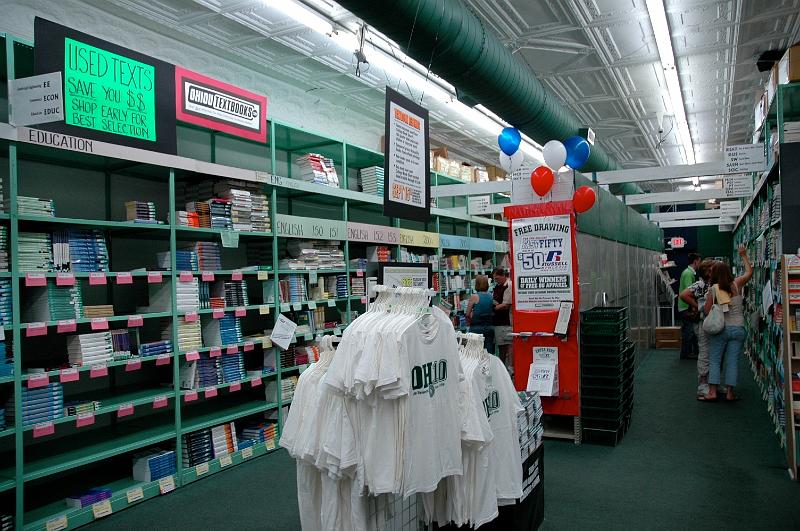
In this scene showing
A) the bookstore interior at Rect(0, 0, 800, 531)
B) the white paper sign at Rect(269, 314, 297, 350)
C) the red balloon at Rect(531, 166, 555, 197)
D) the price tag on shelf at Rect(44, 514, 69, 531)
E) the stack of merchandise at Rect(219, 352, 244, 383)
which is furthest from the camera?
the white paper sign at Rect(269, 314, 297, 350)

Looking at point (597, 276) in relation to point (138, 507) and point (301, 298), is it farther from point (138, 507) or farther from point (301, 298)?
point (138, 507)

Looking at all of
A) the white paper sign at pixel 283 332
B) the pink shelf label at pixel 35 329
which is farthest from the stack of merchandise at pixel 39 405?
the white paper sign at pixel 283 332

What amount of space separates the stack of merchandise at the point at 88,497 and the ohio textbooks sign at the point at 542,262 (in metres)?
3.93

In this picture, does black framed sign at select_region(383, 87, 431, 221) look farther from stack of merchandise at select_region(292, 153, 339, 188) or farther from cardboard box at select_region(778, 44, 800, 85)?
cardboard box at select_region(778, 44, 800, 85)

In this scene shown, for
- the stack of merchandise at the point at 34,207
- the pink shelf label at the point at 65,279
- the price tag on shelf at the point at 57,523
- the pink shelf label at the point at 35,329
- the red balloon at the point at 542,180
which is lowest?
the price tag on shelf at the point at 57,523

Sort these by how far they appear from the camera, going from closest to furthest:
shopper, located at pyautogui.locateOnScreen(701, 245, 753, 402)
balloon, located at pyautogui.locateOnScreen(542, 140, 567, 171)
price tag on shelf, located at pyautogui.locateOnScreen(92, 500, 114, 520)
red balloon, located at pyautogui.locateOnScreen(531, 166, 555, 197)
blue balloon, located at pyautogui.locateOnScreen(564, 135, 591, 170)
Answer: price tag on shelf, located at pyautogui.locateOnScreen(92, 500, 114, 520) → red balloon, located at pyautogui.locateOnScreen(531, 166, 555, 197) → balloon, located at pyautogui.locateOnScreen(542, 140, 567, 171) → blue balloon, located at pyautogui.locateOnScreen(564, 135, 591, 170) → shopper, located at pyautogui.locateOnScreen(701, 245, 753, 402)

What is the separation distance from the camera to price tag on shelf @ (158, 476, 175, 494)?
4734 mm

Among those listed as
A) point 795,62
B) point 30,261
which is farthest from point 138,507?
point 795,62

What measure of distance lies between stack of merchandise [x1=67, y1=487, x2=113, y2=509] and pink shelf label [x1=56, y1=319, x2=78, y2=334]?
1.23m

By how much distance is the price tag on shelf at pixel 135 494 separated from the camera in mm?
4492

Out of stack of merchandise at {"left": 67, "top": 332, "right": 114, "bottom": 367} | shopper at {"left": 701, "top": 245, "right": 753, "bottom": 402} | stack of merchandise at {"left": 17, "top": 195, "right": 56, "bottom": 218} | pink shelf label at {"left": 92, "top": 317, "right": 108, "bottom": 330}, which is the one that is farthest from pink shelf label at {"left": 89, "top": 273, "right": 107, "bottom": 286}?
shopper at {"left": 701, "top": 245, "right": 753, "bottom": 402}

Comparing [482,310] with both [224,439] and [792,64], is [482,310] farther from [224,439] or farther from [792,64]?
[792,64]

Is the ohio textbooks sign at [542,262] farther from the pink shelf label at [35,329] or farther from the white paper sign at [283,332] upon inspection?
the pink shelf label at [35,329]

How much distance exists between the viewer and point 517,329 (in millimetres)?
5828
